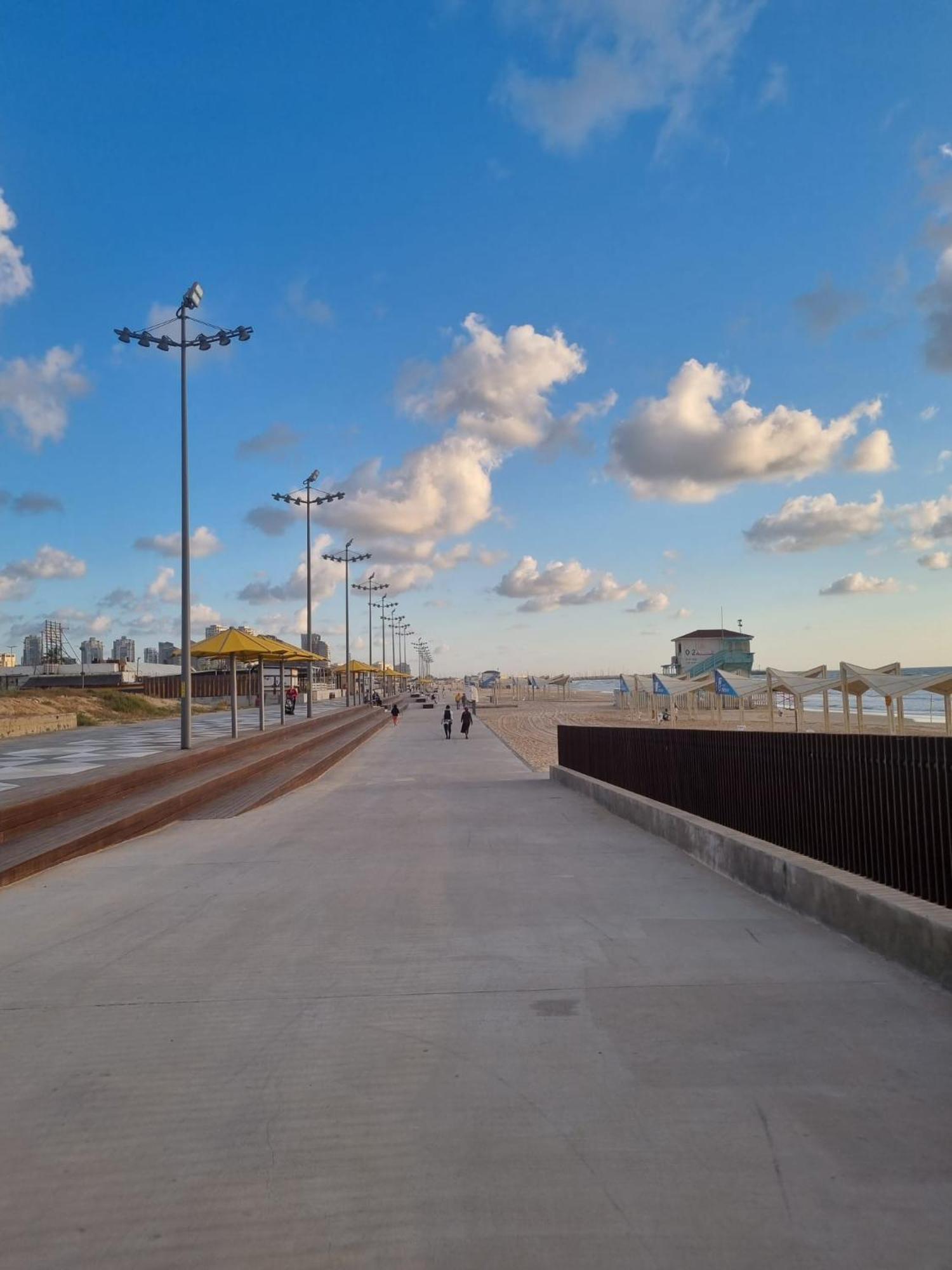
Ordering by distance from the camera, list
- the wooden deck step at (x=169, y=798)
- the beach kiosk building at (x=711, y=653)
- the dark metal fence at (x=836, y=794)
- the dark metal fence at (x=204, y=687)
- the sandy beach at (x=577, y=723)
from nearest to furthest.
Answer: the dark metal fence at (x=836, y=794) → the wooden deck step at (x=169, y=798) → the sandy beach at (x=577, y=723) → the dark metal fence at (x=204, y=687) → the beach kiosk building at (x=711, y=653)

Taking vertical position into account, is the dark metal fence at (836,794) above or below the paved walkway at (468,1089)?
above

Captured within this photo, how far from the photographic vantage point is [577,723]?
46656 mm

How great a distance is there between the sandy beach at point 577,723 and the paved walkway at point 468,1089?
1408cm

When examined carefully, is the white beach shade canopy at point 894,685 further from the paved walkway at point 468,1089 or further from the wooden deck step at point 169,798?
the paved walkway at point 468,1089

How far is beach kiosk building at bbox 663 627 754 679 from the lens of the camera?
83.6 meters

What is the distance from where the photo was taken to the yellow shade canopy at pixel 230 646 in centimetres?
1969

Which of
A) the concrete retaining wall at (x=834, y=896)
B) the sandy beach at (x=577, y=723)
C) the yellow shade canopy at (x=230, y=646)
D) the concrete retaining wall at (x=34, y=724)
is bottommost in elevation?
the sandy beach at (x=577, y=723)

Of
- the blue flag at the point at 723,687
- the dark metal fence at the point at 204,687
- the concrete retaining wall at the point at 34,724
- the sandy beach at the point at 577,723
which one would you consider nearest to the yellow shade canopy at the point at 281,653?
the sandy beach at the point at 577,723

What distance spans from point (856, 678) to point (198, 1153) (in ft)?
94.6

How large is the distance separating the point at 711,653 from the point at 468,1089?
94746mm

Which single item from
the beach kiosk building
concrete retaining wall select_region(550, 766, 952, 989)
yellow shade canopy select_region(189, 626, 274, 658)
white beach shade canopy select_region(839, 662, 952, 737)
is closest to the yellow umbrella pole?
yellow shade canopy select_region(189, 626, 274, 658)

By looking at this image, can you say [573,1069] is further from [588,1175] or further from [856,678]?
[856,678]

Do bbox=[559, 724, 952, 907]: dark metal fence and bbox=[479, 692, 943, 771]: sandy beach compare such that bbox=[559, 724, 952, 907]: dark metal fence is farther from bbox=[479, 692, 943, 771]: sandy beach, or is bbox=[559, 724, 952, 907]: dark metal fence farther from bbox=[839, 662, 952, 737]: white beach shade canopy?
bbox=[839, 662, 952, 737]: white beach shade canopy

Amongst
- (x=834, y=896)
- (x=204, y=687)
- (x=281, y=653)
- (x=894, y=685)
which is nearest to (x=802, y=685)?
(x=894, y=685)
